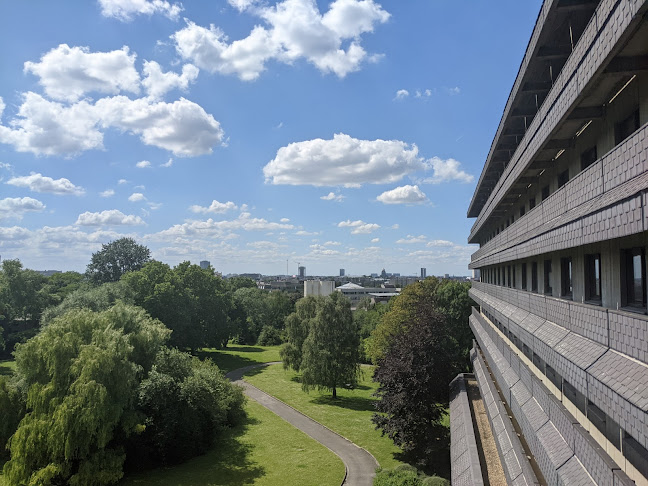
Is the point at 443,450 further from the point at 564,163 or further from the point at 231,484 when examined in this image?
the point at 564,163

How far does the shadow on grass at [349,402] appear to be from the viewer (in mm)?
39000

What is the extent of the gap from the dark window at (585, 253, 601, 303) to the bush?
73.6m

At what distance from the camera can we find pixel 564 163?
45.1 feet

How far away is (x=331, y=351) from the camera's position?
136 ft

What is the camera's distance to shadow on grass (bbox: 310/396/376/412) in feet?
128

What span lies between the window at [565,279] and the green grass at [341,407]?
17.2 m

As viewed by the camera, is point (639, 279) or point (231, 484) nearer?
point (639, 279)

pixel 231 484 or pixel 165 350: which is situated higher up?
pixel 165 350

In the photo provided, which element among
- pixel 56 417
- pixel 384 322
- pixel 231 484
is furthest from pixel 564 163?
pixel 384 322

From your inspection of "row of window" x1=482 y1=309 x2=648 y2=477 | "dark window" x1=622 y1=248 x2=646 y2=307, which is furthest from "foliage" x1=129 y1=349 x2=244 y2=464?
"dark window" x1=622 y1=248 x2=646 y2=307

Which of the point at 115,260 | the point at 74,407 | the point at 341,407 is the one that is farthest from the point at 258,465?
the point at 115,260

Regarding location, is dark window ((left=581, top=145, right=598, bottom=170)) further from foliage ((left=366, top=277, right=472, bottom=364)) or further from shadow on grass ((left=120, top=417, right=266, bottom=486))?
foliage ((left=366, top=277, right=472, bottom=364))

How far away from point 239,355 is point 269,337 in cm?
1536

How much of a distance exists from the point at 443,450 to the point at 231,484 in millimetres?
12567
